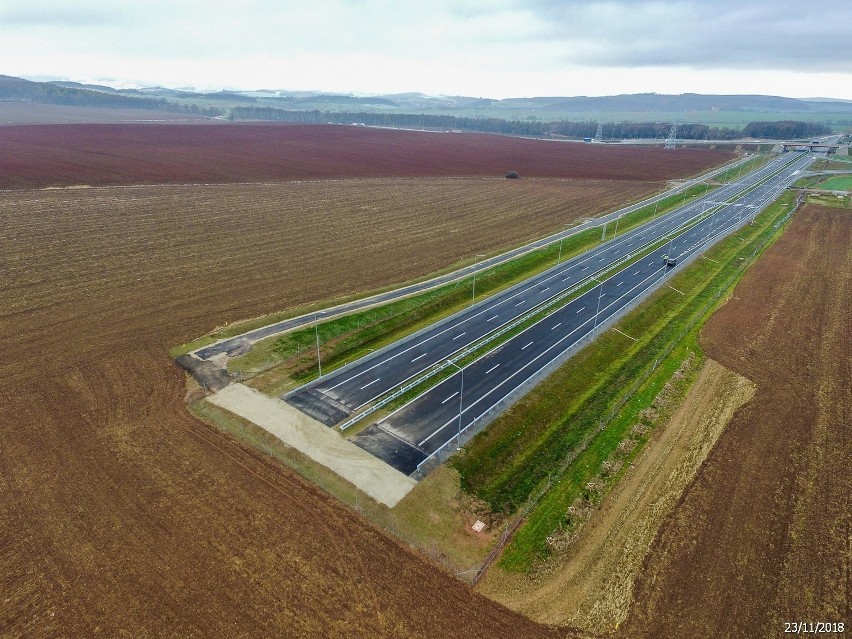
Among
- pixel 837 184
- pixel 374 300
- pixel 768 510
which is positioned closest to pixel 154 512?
pixel 374 300

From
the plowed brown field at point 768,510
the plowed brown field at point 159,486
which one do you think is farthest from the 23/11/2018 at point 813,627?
the plowed brown field at point 159,486

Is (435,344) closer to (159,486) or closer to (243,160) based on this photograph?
(159,486)

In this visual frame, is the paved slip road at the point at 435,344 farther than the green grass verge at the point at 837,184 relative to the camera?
No

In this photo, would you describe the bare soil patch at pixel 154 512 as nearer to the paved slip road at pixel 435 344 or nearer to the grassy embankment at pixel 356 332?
the grassy embankment at pixel 356 332

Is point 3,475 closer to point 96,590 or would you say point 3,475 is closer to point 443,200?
point 96,590

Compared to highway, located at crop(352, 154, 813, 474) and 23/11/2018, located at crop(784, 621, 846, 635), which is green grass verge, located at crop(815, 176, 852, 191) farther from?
23/11/2018, located at crop(784, 621, 846, 635)
